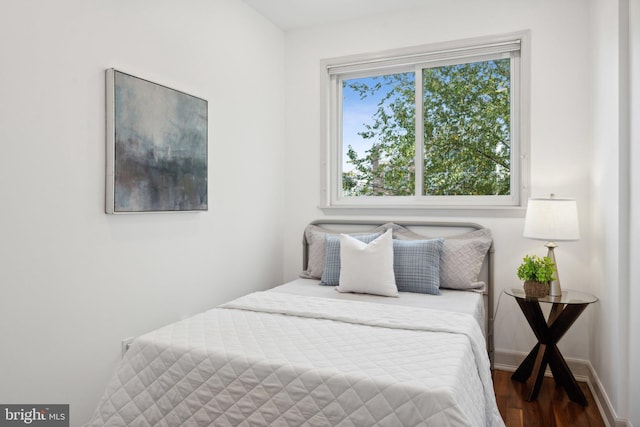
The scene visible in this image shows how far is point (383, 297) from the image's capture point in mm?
2822

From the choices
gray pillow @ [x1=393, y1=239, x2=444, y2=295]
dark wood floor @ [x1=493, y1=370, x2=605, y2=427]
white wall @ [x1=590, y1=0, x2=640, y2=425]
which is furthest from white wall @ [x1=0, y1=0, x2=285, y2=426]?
white wall @ [x1=590, y1=0, x2=640, y2=425]

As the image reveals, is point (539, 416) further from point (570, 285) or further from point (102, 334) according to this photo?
point (102, 334)

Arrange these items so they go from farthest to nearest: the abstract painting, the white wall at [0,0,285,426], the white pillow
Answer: the white pillow
the abstract painting
the white wall at [0,0,285,426]

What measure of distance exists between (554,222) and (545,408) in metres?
1.10

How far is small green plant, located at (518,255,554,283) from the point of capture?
266 centimetres

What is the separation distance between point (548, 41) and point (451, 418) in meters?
2.76

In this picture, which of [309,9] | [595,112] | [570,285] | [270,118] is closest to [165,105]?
[270,118]

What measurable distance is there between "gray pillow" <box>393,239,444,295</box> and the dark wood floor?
0.75 m

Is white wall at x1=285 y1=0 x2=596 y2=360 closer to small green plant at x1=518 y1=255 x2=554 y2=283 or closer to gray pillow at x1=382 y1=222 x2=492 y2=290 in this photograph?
gray pillow at x1=382 y1=222 x2=492 y2=290

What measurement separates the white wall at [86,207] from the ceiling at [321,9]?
0.40m

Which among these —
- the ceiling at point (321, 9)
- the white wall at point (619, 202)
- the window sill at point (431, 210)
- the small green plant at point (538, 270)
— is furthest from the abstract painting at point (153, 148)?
the white wall at point (619, 202)

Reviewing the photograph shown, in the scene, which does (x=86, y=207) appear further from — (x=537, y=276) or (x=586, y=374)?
(x=586, y=374)

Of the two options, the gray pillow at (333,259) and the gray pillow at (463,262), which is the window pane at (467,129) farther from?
the gray pillow at (333,259)

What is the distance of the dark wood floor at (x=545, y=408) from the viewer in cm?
236
